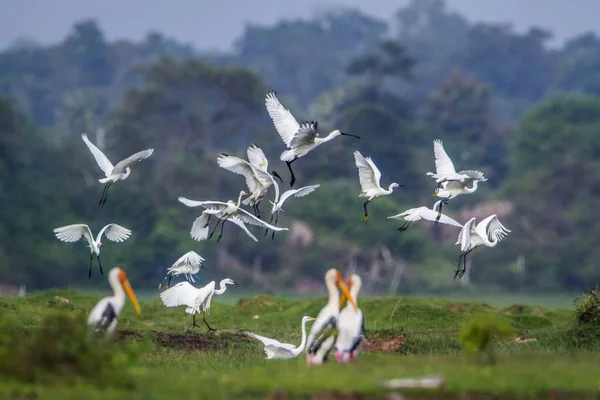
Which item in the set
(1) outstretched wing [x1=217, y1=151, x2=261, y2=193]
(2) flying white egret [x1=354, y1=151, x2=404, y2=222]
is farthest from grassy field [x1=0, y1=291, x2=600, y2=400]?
(1) outstretched wing [x1=217, y1=151, x2=261, y2=193]

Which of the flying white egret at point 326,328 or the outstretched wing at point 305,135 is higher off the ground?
the outstretched wing at point 305,135

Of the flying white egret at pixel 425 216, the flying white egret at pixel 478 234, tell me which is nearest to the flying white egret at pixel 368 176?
the flying white egret at pixel 425 216

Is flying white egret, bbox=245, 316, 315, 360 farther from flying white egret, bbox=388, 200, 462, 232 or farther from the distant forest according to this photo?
the distant forest

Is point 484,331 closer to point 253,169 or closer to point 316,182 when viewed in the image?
point 253,169

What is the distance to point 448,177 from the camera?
76.0ft

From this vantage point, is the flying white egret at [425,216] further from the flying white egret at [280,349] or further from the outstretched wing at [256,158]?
the flying white egret at [280,349]

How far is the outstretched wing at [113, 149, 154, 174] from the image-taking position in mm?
21266

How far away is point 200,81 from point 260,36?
70460 millimetres

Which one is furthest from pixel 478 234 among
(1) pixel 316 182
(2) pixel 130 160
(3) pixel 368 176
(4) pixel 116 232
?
(1) pixel 316 182

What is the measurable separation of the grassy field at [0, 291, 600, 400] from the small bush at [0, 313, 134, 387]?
4cm

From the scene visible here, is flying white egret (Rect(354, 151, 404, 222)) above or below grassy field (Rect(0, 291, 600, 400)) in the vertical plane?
above

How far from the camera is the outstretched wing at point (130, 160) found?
21266 mm

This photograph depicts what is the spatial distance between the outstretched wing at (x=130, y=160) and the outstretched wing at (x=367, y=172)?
3.66 metres

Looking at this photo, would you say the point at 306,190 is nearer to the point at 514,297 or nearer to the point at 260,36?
the point at 514,297
